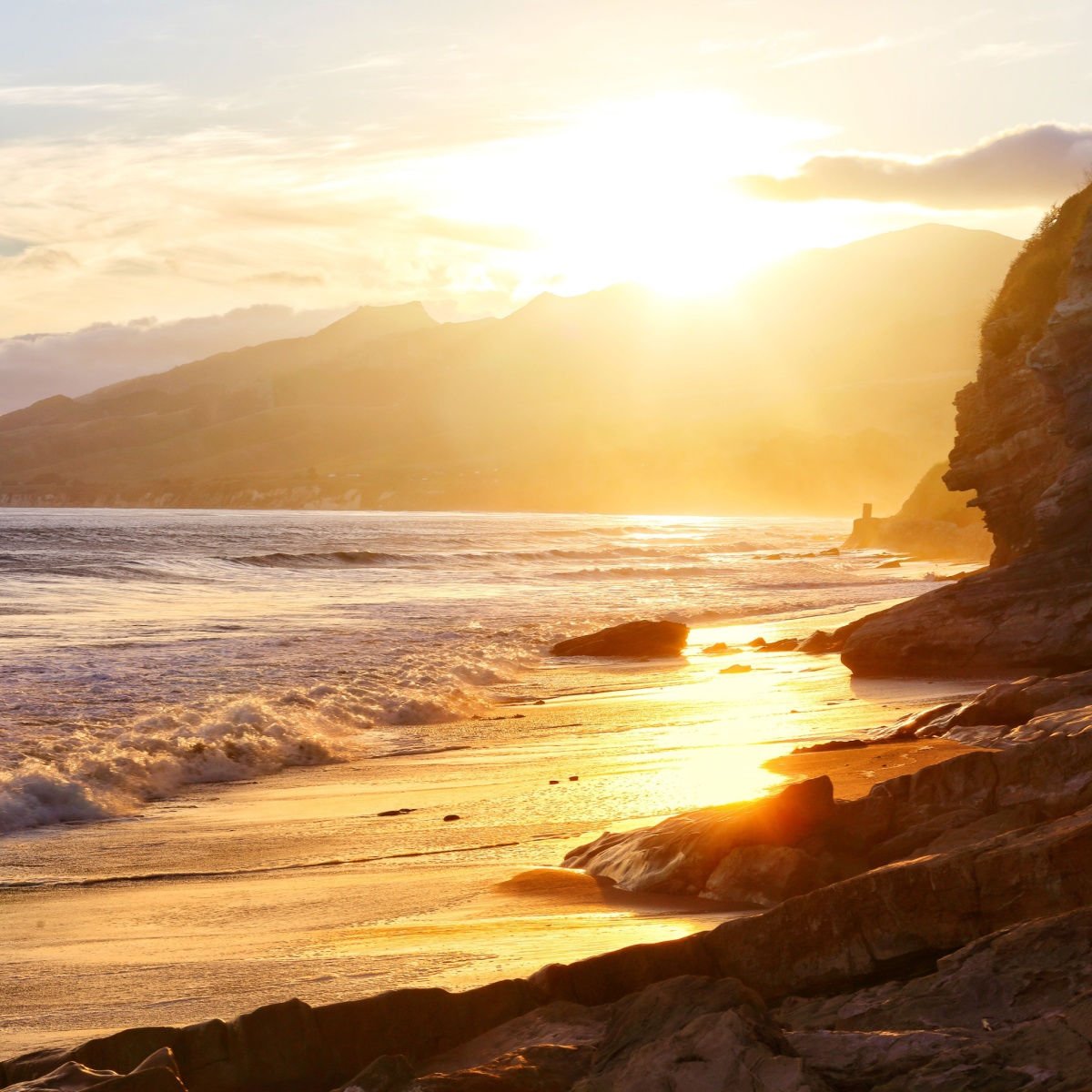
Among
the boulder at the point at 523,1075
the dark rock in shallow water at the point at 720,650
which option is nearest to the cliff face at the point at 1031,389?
the dark rock in shallow water at the point at 720,650

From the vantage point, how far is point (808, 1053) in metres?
3.64

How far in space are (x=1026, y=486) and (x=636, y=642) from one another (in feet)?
24.4

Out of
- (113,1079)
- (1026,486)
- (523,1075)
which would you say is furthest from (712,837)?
(1026,486)

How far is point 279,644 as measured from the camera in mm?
22062

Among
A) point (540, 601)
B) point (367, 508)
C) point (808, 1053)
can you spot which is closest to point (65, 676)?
point (808, 1053)

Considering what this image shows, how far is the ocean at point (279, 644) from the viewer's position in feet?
42.6

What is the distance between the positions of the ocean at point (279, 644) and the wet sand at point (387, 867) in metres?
0.91

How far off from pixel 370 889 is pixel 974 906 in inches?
162

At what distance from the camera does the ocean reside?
12984 millimetres

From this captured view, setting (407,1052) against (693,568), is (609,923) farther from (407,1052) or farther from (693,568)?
(693,568)

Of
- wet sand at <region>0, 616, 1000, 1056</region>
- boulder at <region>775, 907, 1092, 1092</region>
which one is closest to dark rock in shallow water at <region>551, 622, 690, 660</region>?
wet sand at <region>0, 616, 1000, 1056</region>

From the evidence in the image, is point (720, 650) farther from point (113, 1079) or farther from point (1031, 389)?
point (113, 1079)

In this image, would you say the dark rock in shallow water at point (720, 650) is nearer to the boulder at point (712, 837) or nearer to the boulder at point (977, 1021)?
the boulder at point (712, 837)

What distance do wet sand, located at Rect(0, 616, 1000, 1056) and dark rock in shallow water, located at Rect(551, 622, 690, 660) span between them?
730 centimetres
